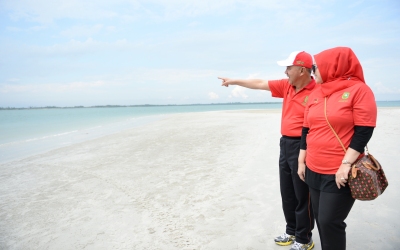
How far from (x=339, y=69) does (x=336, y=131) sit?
0.49m

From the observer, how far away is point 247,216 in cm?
396

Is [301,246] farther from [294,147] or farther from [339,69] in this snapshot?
[339,69]

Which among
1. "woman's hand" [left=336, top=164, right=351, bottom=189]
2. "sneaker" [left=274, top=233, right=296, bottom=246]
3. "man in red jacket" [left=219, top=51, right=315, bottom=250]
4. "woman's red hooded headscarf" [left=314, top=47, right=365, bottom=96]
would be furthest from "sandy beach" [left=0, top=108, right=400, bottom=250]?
"woman's red hooded headscarf" [left=314, top=47, right=365, bottom=96]

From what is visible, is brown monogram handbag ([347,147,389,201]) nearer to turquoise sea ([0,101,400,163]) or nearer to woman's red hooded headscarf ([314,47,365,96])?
A: woman's red hooded headscarf ([314,47,365,96])

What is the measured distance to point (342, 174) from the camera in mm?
2023

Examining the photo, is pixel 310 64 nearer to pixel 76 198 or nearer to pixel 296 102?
pixel 296 102

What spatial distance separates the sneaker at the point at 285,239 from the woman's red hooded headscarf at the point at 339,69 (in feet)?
6.20

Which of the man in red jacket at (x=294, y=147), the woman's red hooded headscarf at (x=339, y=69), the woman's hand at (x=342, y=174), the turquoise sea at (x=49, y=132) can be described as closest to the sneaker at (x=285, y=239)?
the man in red jacket at (x=294, y=147)

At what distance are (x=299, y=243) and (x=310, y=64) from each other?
1993 millimetres

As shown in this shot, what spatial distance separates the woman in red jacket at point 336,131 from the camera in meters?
1.98

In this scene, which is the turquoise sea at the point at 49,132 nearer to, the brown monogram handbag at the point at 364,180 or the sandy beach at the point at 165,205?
the sandy beach at the point at 165,205


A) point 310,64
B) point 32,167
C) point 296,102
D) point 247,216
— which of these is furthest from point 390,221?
point 32,167

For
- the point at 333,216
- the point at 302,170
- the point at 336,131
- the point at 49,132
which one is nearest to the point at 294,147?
the point at 302,170

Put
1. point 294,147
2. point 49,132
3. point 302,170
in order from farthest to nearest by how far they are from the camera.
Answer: point 49,132
point 294,147
point 302,170
